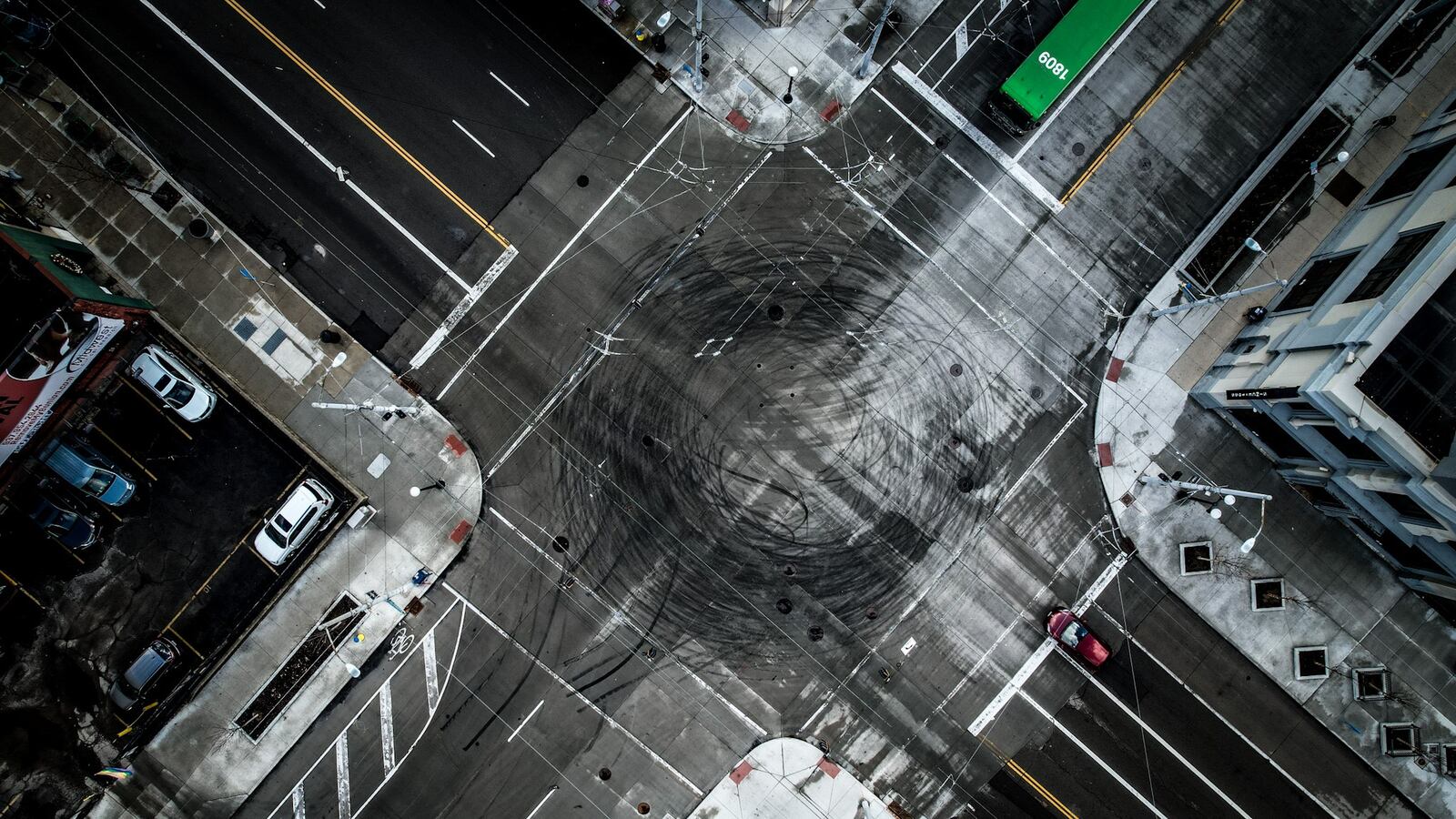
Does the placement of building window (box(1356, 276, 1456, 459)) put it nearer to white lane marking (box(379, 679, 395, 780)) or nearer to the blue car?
white lane marking (box(379, 679, 395, 780))

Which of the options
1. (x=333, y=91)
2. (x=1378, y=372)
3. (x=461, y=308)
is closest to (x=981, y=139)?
(x=1378, y=372)

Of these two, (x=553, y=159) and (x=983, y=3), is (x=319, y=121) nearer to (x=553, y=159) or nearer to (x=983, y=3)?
(x=553, y=159)

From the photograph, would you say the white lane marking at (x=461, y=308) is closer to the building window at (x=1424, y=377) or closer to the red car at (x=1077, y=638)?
the red car at (x=1077, y=638)

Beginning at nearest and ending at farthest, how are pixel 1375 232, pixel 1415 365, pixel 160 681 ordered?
1. pixel 1415 365
2. pixel 1375 232
3. pixel 160 681

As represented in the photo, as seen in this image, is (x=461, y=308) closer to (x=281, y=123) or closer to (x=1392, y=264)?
(x=281, y=123)

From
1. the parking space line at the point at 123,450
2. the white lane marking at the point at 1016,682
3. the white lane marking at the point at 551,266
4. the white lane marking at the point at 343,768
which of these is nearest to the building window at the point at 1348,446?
the white lane marking at the point at 1016,682

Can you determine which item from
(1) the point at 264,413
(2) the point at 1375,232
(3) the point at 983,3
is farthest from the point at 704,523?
(2) the point at 1375,232
